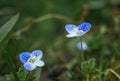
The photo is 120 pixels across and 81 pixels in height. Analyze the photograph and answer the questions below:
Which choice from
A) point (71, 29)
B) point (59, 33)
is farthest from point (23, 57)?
point (59, 33)

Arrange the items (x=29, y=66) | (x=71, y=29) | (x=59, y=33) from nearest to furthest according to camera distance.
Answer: (x=29, y=66) < (x=71, y=29) < (x=59, y=33)

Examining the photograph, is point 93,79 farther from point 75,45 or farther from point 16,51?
point 75,45

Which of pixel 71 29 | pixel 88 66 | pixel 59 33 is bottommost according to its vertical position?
pixel 59 33

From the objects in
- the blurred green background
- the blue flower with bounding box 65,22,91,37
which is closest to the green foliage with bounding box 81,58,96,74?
the blue flower with bounding box 65,22,91,37

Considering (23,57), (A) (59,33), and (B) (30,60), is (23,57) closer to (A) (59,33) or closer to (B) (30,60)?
(B) (30,60)

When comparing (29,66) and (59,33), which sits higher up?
(29,66)

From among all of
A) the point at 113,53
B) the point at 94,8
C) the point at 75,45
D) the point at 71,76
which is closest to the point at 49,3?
the point at 94,8

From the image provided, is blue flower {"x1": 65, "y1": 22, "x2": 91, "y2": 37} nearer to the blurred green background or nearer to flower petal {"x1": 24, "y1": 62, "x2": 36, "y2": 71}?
flower petal {"x1": 24, "y1": 62, "x2": 36, "y2": 71}

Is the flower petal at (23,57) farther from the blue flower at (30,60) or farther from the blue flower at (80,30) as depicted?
the blue flower at (80,30)
